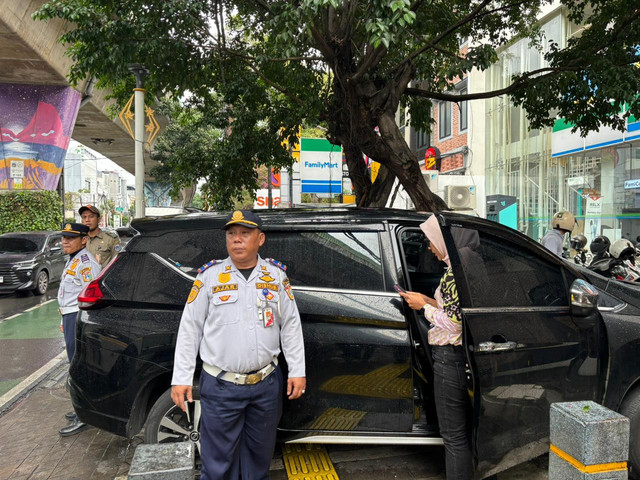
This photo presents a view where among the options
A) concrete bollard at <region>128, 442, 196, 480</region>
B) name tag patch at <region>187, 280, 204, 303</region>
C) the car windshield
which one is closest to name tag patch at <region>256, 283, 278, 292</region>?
name tag patch at <region>187, 280, 204, 303</region>

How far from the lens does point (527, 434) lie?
9.21ft

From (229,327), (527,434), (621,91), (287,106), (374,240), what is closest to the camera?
(229,327)

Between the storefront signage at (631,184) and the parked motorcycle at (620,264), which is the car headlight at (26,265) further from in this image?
the storefront signage at (631,184)

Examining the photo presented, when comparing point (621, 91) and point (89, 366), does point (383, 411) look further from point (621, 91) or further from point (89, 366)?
point (621, 91)

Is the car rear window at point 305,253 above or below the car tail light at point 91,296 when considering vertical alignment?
above

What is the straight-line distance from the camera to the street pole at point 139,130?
662cm

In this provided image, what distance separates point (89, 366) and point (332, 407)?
1.54 m

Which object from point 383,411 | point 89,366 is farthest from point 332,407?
point 89,366

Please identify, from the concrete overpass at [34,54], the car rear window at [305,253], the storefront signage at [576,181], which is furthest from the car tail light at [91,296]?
the storefront signage at [576,181]

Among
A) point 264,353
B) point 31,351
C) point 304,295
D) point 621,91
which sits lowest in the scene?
point 31,351

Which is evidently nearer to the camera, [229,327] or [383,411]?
[229,327]

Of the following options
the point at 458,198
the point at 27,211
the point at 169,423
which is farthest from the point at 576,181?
the point at 27,211

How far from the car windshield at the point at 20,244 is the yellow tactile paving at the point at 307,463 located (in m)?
11.1

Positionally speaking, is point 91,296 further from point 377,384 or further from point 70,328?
point 377,384
